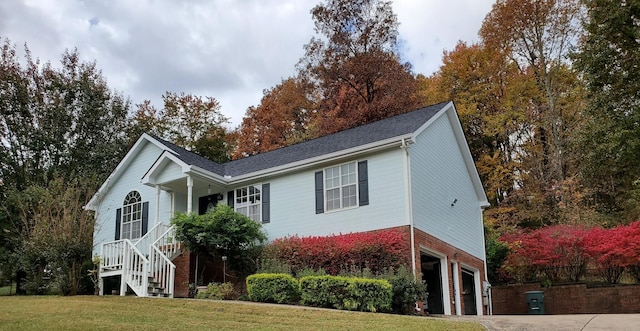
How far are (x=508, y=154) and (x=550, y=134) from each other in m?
3.12

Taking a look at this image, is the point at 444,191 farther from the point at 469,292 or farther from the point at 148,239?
the point at 148,239

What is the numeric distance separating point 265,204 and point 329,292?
5.77 metres

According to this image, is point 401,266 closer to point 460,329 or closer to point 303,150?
point 460,329

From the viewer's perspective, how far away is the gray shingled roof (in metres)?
17.2

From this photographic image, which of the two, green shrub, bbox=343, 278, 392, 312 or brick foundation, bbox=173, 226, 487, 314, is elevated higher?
brick foundation, bbox=173, 226, 487, 314

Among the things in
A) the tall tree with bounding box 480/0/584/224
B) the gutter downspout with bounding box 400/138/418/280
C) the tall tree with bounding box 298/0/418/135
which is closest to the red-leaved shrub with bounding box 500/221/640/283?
the tall tree with bounding box 480/0/584/224

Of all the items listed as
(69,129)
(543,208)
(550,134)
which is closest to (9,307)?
(69,129)

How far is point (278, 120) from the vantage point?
36438mm

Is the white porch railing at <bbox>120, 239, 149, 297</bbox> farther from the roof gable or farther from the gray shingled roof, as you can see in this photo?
the gray shingled roof

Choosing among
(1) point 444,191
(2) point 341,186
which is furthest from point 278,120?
(2) point 341,186

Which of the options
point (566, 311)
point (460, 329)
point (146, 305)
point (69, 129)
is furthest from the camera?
point (69, 129)

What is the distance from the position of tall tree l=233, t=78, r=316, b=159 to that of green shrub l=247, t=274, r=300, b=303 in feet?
66.7

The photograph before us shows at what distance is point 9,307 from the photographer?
496 inches

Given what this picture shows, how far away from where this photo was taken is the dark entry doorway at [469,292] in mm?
20125
